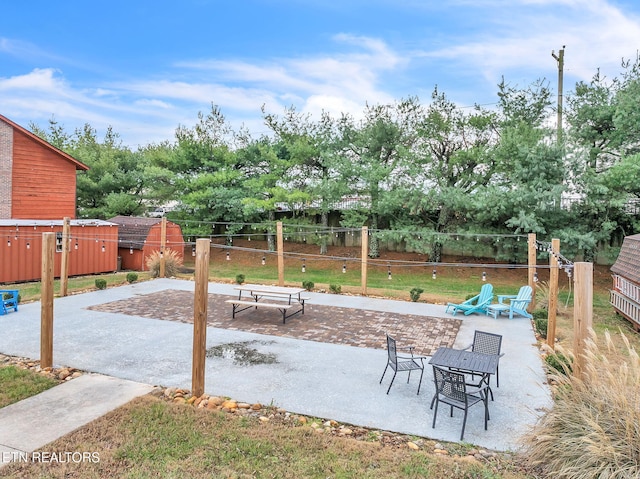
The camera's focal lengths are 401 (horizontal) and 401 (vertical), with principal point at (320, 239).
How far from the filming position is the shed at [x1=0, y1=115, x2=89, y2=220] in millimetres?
15883

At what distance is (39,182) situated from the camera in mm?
17000

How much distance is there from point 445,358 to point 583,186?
11.4m

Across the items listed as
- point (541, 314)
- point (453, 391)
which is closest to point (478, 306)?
point (541, 314)

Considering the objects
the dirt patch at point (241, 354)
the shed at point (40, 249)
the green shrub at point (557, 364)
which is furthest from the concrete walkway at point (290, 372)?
the shed at point (40, 249)

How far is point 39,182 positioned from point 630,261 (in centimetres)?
2087

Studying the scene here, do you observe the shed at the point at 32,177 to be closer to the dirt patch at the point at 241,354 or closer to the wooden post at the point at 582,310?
the dirt patch at the point at 241,354

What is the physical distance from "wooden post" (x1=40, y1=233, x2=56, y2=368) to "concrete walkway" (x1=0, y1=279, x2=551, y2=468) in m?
0.29

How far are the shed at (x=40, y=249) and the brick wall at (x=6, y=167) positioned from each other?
2.66 m

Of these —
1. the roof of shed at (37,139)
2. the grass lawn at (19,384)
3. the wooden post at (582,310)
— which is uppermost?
the roof of shed at (37,139)

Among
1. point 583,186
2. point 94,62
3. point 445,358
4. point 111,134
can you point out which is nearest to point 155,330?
point 445,358

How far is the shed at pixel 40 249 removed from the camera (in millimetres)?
13078

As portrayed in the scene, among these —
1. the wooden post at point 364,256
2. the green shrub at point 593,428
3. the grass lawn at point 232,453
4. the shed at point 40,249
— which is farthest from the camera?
the shed at point 40,249

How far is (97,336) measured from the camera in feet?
24.0

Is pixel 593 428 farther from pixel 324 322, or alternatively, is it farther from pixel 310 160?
pixel 310 160
